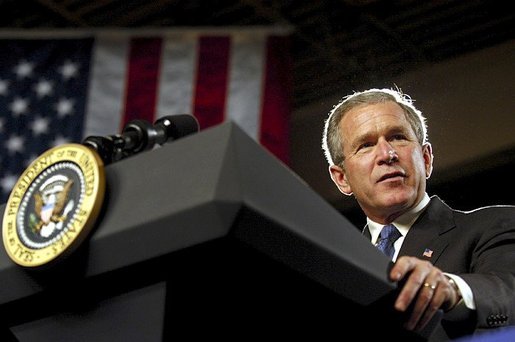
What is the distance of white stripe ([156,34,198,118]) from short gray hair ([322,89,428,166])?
2.62 meters

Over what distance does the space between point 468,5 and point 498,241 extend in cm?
329

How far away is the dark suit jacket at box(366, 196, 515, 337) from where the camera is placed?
0.97 m

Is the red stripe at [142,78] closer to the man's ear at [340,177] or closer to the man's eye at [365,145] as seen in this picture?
the man's ear at [340,177]

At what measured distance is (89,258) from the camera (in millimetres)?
714

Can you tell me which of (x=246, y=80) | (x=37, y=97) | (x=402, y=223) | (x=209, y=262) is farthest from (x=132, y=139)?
(x=37, y=97)

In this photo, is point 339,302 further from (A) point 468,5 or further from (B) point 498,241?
(A) point 468,5

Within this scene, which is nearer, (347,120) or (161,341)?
(161,341)

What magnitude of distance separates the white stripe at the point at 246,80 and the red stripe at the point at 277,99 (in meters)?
0.04

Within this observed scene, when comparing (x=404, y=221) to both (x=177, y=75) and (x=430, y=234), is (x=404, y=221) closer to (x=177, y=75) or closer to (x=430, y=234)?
(x=430, y=234)

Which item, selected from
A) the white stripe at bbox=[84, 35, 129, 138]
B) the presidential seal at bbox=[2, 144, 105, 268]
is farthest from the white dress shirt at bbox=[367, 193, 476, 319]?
the white stripe at bbox=[84, 35, 129, 138]

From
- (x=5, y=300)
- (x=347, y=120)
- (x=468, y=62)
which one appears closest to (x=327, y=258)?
(x=5, y=300)

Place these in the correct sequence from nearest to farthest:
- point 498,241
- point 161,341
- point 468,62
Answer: point 161,341
point 498,241
point 468,62

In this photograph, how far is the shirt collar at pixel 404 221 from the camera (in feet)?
4.74

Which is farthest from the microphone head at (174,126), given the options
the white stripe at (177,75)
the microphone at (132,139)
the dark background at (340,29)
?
the white stripe at (177,75)
